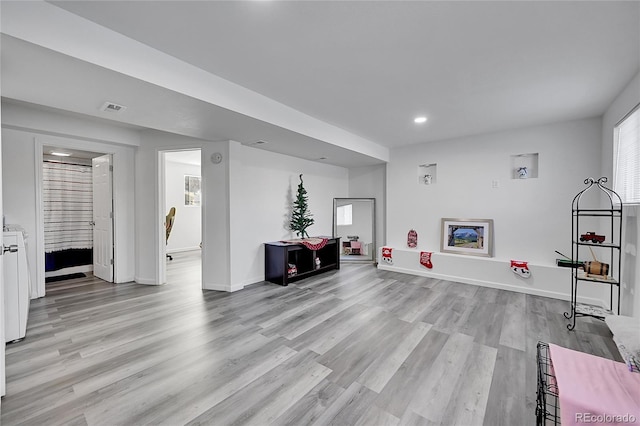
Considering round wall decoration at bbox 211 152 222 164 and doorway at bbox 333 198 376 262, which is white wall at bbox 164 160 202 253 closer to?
round wall decoration at bbox 211 152 222 164

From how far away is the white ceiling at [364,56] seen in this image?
1653mm

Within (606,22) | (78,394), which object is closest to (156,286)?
(78,394)

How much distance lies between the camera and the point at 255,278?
432cm

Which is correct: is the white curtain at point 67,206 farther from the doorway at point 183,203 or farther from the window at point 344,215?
the window at point 344,215

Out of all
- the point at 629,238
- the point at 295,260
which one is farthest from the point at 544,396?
the point at 295,260

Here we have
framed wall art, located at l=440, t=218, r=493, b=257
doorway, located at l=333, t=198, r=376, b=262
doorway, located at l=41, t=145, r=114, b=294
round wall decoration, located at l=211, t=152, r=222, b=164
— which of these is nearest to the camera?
round wall decoration, located at l=211, t=152, r=222, b=164

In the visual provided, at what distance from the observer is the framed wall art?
4.32 m

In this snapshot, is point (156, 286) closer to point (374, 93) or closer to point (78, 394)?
point (78, 394)

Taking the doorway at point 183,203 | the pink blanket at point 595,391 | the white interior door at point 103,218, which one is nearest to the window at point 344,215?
the doorway at point 183,203

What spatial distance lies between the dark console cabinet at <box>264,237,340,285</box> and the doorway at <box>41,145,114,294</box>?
103 inches

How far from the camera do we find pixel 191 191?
7871 mm

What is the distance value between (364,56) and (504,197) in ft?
11.3

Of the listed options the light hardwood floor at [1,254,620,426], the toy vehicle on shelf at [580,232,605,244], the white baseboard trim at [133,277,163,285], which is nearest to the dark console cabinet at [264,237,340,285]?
the light hardwood floor at [1,254,620,426]

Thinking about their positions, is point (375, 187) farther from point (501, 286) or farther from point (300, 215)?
point (501, 286)
